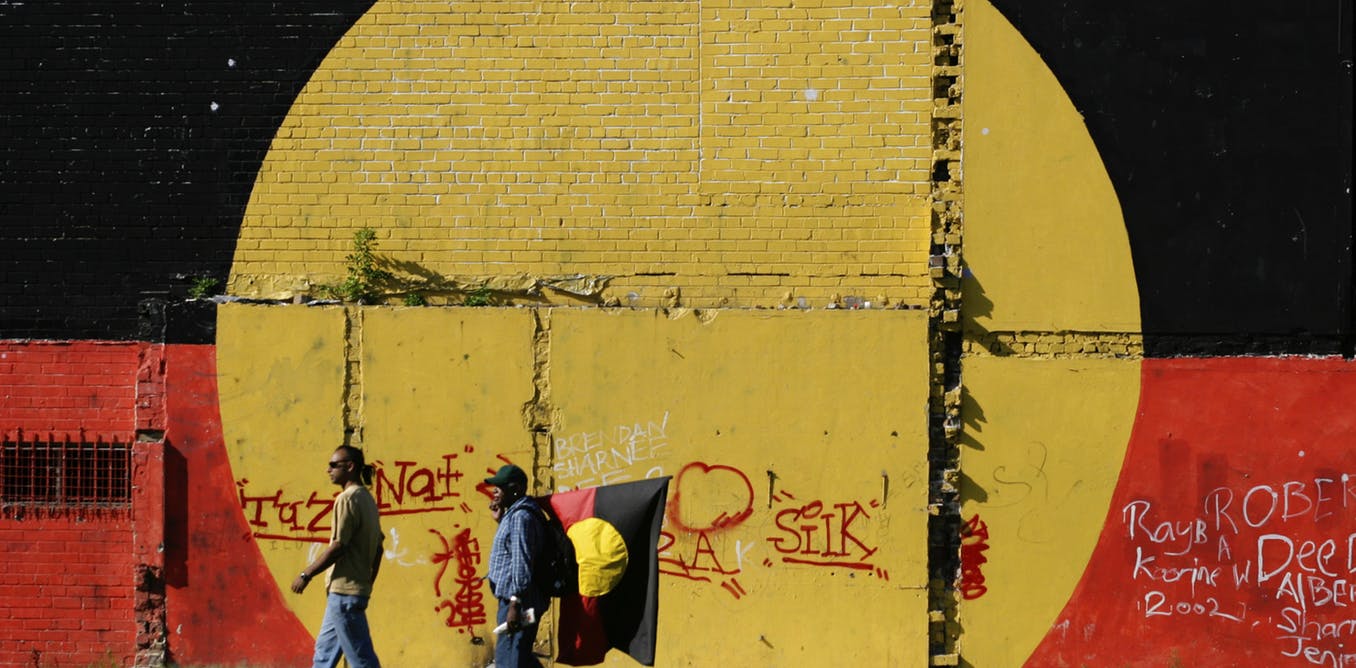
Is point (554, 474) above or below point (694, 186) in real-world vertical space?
below

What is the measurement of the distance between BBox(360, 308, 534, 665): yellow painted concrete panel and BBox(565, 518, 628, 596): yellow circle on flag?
1207 mm

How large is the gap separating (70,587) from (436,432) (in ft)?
8.63

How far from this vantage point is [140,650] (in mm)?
7906

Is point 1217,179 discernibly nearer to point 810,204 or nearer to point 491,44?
point 810,204

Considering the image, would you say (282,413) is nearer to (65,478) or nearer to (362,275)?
(362,275)

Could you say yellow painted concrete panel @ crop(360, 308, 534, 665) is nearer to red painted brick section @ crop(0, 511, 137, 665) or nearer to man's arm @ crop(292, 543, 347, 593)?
man's arm @ crop(292, 543, 347, 593)

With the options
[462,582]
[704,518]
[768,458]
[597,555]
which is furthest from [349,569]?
[768,458]

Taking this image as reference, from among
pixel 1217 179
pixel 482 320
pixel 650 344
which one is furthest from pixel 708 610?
pixel 1217 179

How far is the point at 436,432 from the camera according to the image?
306 inches

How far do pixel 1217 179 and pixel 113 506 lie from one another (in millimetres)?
7386

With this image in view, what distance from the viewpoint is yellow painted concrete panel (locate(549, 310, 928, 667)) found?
25.4ft

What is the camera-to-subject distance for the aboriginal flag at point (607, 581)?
6.56 meters

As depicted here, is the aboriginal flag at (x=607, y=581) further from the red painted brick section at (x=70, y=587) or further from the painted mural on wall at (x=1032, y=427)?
the red painted brick section at (x=70, y=587)

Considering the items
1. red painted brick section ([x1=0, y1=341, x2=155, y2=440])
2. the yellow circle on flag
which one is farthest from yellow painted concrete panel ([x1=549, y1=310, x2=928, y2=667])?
red painted brick section ([x1=0, y1=341, x2=155, y2=440])
